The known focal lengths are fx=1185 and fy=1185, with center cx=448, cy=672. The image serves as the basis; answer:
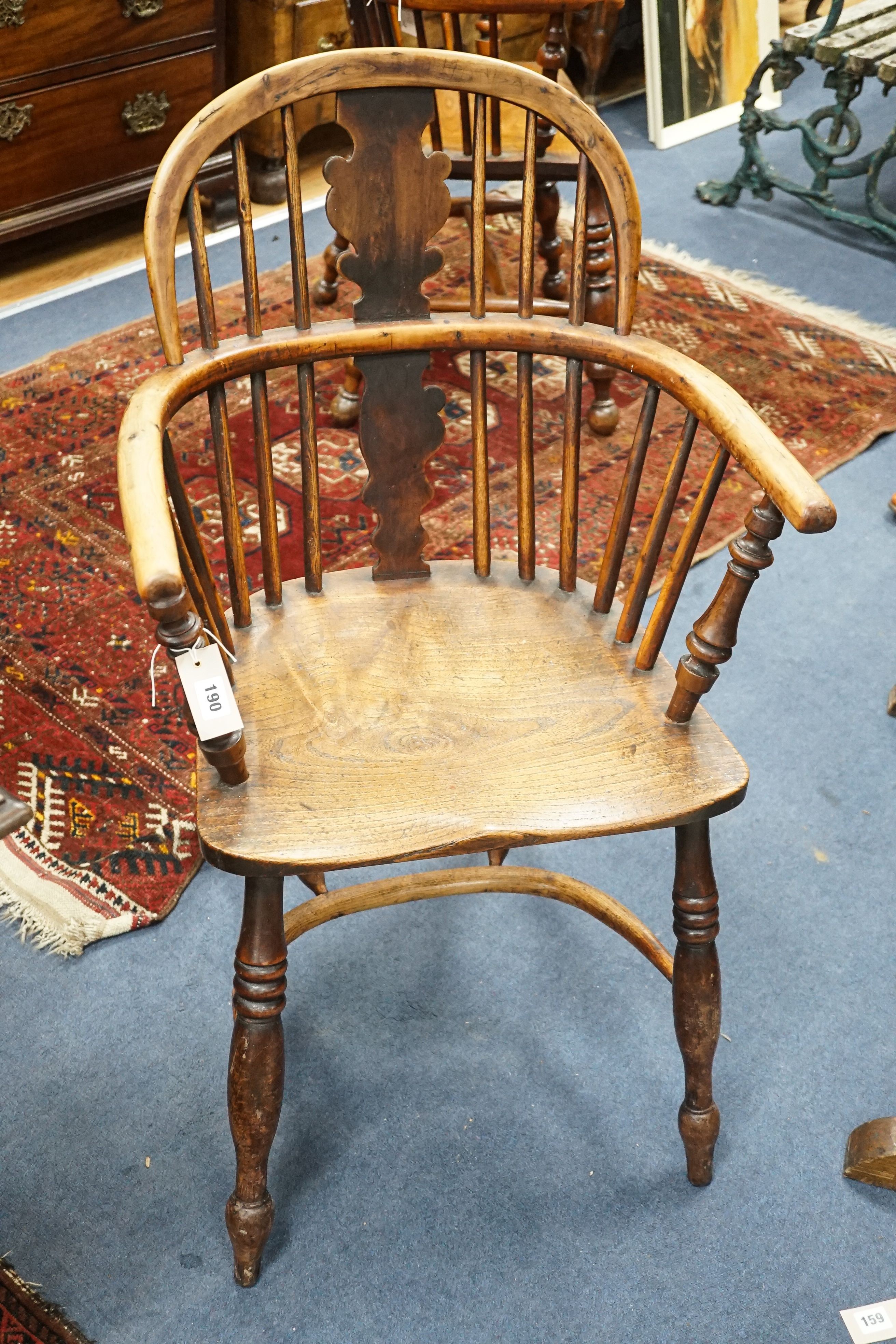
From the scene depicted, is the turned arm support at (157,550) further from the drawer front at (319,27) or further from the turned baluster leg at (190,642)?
the drawer front at (319,27)

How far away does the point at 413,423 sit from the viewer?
1.44 m

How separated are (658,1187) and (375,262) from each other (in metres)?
1.16

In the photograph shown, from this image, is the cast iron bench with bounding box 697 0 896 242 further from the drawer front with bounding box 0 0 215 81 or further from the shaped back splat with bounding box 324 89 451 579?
the shaped back splat with bounding box 324 89 451 579

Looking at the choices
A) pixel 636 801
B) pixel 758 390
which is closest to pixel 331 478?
pixel 758 390

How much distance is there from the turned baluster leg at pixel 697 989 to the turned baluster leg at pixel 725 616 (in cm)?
14

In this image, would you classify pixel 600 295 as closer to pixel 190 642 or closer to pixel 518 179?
pixel 518 179

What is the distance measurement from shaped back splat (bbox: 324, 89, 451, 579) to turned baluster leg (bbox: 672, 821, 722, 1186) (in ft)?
1.76

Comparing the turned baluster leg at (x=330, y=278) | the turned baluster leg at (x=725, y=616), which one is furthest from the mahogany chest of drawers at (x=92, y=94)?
the turned baluster leg at (x=725, y=616)

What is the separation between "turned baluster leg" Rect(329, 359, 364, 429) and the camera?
2.66 metres

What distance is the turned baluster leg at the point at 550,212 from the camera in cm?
246

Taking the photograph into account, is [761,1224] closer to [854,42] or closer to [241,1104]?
[241,1104]

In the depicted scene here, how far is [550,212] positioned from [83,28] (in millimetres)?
1272

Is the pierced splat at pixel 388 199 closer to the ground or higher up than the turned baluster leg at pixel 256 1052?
higher up

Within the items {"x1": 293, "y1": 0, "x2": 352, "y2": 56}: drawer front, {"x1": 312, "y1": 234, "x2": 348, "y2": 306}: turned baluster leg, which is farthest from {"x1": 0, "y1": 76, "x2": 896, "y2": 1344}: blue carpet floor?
{"x1": 293, "y1": 0, "x2": 352, "y2": 56}: drawer front
